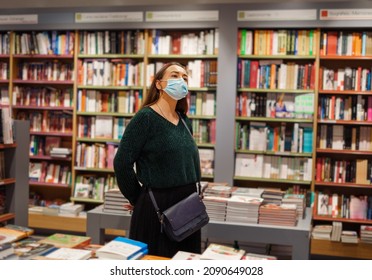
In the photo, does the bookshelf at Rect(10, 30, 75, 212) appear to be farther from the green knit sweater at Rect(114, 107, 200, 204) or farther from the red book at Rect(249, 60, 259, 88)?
the green knit sweater at Rect(114, 107, 200, 204)

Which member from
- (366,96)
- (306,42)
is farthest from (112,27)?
(366,96)

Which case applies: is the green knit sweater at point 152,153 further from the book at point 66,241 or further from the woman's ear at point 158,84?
the book at point 66,241

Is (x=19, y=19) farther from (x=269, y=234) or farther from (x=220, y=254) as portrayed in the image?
(x=220, y=254)

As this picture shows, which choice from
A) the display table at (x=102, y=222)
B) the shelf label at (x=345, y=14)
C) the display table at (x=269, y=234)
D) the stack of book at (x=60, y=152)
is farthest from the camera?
the stack of book at (x=60, y=152)

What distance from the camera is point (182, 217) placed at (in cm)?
234

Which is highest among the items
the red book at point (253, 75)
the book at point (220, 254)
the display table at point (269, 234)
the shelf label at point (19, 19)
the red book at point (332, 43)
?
the shelf label at point (19, 19)

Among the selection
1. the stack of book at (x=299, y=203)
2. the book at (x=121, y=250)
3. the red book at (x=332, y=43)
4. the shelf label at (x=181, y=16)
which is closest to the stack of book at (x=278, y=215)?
the stack of book at (x=299, y=203)

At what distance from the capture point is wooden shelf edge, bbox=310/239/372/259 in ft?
14.8

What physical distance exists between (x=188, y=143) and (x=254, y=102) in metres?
2.63

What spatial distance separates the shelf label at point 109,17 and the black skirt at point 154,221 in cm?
307

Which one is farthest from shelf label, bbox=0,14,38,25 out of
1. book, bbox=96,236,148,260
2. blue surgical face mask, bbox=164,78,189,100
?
book, bbox=96,236,148,260

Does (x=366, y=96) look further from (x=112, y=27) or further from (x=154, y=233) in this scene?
(x=154, y=233)

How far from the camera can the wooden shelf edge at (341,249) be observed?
4504 mm

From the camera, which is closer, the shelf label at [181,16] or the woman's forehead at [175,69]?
the woman's forehead at [175,69]
